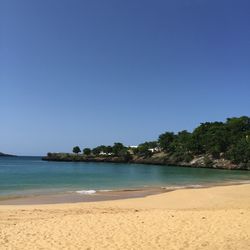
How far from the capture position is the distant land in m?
97.3

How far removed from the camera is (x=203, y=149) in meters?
115

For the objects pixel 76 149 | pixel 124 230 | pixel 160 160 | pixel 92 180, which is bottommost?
pixel 92 180

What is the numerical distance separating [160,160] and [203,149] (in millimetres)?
18851

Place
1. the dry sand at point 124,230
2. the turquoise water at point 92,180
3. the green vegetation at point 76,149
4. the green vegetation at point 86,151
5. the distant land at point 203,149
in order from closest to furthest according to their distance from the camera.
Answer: the dry sand at point 124,230
the turquoise water at point 92,180
the distant land at point 203,149
the green vegetation at point 86,151
the green vegetation at point 76,149

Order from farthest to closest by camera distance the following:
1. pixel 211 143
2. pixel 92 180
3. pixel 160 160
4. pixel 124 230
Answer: pixel 160 160 → pixel 211 143 → pixel 92 180 → pixel 124 230

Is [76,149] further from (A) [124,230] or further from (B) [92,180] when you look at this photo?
(A) [124,230]

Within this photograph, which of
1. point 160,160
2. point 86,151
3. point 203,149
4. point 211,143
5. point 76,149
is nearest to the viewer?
point 211,143

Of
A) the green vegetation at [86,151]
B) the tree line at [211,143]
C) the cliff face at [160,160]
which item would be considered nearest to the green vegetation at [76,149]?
the cliff face at [160,160]

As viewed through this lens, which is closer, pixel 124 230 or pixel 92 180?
pixel 124 230

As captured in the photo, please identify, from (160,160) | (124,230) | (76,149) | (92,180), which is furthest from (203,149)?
(124,230)

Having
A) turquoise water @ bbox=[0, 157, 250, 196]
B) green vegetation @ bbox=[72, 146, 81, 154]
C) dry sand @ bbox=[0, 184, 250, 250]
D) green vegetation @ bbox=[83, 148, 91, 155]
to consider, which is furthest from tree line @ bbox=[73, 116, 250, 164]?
dry sand @ bbox=[0, 184, 250, 250]

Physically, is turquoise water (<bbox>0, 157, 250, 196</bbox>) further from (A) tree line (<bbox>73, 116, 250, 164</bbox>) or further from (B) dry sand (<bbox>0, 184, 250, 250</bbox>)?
(A) tree line (<bbox>73, 116, 250, 164</bbox>)

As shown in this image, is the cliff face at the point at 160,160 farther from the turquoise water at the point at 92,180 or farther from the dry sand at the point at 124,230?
the dry sand at the point at 124,230

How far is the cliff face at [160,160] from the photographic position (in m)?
98.1
